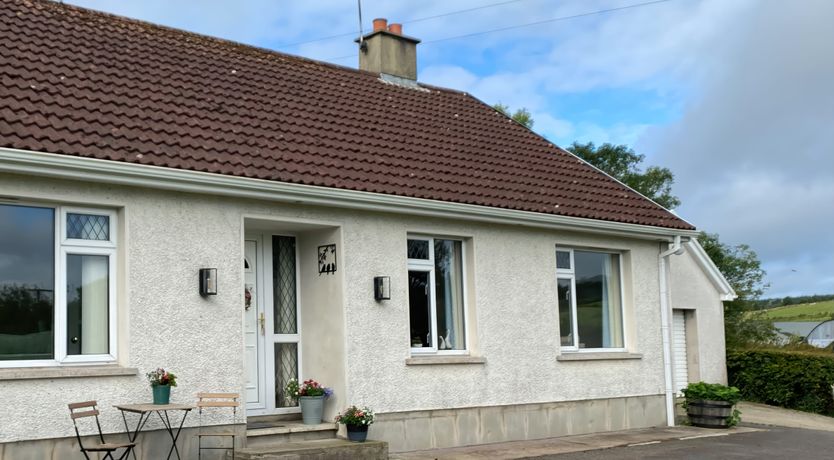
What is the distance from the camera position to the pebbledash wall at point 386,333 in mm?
9391

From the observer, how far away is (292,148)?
38.5 ft

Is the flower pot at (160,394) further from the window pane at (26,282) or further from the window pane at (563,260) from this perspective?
the window pane at (563,260)

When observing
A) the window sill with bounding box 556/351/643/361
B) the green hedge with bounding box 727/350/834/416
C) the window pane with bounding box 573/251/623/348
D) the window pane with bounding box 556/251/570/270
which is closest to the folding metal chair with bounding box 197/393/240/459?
the window sill with bounding box 556/351/643/361

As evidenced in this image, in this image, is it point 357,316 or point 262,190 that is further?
point 357,316

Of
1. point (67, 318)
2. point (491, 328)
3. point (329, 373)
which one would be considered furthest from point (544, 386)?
point (67, 318)

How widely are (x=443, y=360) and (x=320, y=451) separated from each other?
8.75 ft

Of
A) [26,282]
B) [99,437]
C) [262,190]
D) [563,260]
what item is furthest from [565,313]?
[26,282]

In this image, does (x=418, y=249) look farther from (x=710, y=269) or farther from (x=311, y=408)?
(x=710, y=269)

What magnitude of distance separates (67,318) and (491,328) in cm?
571

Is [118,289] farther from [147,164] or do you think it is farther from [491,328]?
[491,328]

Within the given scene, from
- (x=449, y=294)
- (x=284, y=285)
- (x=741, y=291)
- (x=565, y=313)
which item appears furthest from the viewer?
(x=741, y=291)

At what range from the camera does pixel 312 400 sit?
36.5 feet

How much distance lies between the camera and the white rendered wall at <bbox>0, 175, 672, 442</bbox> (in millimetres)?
9320

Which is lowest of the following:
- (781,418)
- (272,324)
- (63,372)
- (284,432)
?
(781,418)
